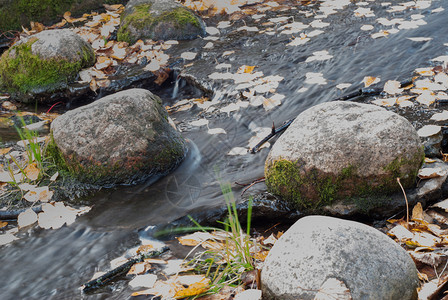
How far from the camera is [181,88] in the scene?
6.36 m

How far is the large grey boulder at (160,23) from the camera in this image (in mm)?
7387

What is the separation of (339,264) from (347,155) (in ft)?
3.77

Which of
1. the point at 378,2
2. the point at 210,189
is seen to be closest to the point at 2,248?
the point at 210,189

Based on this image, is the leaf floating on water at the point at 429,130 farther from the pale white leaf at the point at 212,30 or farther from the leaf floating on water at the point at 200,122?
the pale white leaf at the point at 212,30

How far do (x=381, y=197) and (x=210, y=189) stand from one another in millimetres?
1464

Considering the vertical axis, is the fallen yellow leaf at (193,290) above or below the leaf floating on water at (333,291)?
below

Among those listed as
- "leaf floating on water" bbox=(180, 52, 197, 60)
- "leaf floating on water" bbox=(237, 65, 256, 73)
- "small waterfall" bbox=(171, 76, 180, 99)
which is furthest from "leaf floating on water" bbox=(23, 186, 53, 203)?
"leaf floating on water" bbox=(180, 52, 197, 60)

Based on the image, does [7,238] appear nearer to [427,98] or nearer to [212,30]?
[427,98]

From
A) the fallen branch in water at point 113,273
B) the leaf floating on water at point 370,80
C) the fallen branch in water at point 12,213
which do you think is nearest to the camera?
the fallen branch in water at point 113,273

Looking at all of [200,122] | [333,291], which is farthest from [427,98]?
[333,291]

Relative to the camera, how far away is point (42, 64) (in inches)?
249

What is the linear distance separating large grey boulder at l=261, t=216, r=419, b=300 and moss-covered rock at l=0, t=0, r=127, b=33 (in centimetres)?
801

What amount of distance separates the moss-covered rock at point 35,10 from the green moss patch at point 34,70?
7.75 feet

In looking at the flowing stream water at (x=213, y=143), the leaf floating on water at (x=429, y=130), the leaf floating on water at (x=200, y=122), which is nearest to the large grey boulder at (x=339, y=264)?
the flowing stream water at (x=213, y=143)
